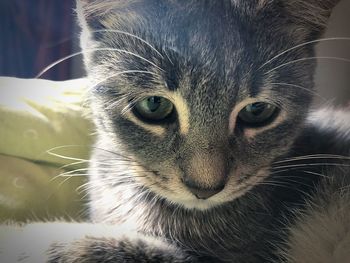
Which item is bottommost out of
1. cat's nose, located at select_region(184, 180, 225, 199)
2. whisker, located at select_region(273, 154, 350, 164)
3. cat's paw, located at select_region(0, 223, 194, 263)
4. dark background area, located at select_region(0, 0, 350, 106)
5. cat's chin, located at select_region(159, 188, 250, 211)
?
cat's paw, located at select_region(0, 223, 194, 263)

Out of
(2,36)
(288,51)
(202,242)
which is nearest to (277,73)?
(288,51)

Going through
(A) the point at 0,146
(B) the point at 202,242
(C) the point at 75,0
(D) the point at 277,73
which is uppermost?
(C) the point at 75,0

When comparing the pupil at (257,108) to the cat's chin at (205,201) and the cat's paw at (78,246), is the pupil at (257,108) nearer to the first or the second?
the cat's chin at (205,201)

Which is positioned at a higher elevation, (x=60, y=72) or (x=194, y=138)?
(x=60, y=72)

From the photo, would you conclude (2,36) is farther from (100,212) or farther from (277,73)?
(277,73)

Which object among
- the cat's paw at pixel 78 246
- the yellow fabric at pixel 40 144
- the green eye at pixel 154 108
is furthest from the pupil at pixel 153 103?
the cat's paw at pixel 78 246

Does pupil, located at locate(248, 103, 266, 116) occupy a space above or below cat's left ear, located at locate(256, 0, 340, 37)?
below

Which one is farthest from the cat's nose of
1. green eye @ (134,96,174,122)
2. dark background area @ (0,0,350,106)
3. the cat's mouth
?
dark background area @ (0,0,350,106)

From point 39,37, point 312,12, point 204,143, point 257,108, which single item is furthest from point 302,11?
point 39,37

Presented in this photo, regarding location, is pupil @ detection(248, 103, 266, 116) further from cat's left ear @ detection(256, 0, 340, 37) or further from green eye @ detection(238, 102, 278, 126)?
cat's left ear @ detection(256, 0, 340, 37)
